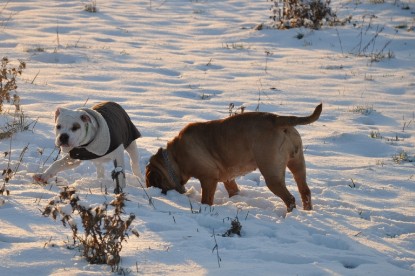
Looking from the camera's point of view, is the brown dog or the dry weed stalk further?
the brown dog

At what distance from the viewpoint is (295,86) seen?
10.9 meters

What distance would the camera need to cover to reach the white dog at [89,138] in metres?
6.25

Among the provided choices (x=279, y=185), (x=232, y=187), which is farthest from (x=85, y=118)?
(x=279, y=185)

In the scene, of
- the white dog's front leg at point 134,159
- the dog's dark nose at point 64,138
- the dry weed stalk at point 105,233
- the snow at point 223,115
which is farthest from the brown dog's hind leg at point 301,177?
the dry weed stalk at point 105,233

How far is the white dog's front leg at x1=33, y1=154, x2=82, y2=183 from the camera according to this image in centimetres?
629

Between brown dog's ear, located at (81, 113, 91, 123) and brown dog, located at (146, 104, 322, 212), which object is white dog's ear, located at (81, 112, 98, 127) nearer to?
brown dog's ear, located at (81, 113, 91, 123)

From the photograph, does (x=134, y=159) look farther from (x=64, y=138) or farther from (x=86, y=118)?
(x=64, y=138)

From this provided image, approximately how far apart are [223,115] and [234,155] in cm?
292

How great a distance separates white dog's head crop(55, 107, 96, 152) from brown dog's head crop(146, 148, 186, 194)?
0.68 m

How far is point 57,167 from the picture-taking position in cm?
647

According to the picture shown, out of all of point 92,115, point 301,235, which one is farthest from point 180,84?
point 301,235

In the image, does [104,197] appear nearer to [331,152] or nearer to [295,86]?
[331,152]

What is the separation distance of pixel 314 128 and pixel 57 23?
7.27m

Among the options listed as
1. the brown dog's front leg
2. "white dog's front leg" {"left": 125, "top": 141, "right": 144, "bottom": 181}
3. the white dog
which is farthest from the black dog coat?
the brown dog's front leg
